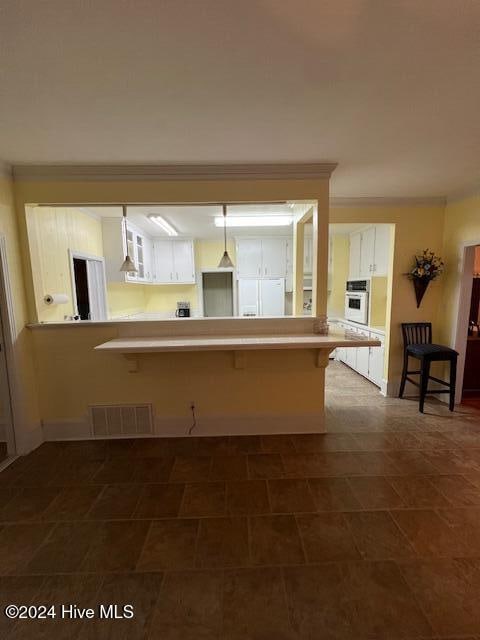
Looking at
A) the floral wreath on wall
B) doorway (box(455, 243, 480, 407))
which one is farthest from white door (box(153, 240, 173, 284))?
doorway (box(455, 243, 480, 407))

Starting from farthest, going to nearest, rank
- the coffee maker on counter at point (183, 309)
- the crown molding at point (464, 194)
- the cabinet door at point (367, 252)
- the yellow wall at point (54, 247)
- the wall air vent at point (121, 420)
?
the coffee maker on counter at point (183, 309) → the cabinet door at point (367, 252) → the crown molding at point (464, 194) → the wall air vent at point (121, 420) → the yellow wall at point (54, 247)

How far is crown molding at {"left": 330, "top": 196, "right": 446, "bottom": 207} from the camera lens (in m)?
3.36

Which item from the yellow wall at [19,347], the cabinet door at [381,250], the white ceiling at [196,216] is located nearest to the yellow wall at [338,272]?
the white ceiling at [196,216]

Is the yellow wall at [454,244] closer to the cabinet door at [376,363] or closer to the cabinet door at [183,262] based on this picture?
the cabinet door at [376,363]

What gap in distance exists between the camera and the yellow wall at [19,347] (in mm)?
2352

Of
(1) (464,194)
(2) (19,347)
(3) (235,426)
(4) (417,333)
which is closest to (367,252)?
(1) (464,194)

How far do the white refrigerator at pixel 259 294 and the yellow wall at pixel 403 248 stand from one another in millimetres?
2015

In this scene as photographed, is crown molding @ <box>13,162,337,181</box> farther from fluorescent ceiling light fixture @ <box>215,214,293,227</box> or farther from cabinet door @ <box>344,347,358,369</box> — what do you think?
cabinet door @ <box>344,347,358,369</box>

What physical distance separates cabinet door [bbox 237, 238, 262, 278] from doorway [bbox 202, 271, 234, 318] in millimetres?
746

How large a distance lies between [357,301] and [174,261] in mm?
3379

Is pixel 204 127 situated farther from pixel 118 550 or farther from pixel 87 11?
pixel 118 550

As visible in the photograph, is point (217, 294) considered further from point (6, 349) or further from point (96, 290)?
point (6, 349)

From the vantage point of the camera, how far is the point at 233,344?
2318 mm

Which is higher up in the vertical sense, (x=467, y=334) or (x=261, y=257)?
(x=261, y=257)
